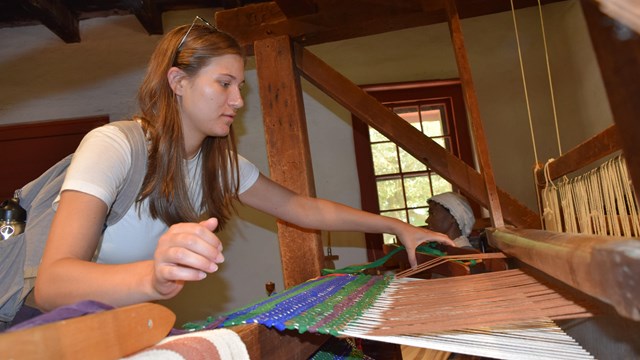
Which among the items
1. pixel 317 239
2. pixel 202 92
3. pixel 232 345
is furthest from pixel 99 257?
pixel 317 239

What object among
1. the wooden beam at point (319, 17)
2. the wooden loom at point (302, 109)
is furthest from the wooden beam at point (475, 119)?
the wooden beam at point (319, 17)

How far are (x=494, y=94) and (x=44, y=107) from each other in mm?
4006

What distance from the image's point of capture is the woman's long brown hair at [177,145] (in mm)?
1419

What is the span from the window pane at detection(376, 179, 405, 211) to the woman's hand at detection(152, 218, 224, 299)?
4300 millimetres

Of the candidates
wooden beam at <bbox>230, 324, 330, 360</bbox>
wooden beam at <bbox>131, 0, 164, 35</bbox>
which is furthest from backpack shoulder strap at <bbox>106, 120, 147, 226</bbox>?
wooden beam at <bbox>131, 0, 164, 35</bbox>

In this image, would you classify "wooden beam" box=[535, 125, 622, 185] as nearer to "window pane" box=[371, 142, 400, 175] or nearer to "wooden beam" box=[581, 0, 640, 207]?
"wooden beam" box=[581, 0, 640, 207]

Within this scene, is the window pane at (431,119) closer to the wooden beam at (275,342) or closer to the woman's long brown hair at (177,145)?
the woman's long brown hair at (177,145)

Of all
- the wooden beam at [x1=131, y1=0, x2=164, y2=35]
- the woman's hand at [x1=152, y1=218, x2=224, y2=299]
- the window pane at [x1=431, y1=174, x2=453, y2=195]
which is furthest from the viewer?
the window pane at [x1=431, y1=174, x2=453, y2=195]

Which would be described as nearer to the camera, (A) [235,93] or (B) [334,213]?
(A) [235,93]

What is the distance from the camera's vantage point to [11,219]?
1.30 meters

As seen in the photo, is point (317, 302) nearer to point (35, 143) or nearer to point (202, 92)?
point (202, 92)

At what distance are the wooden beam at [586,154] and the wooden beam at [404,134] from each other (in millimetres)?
434

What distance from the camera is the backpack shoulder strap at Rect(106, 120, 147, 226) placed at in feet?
4.16

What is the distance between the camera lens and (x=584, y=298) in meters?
1.09
